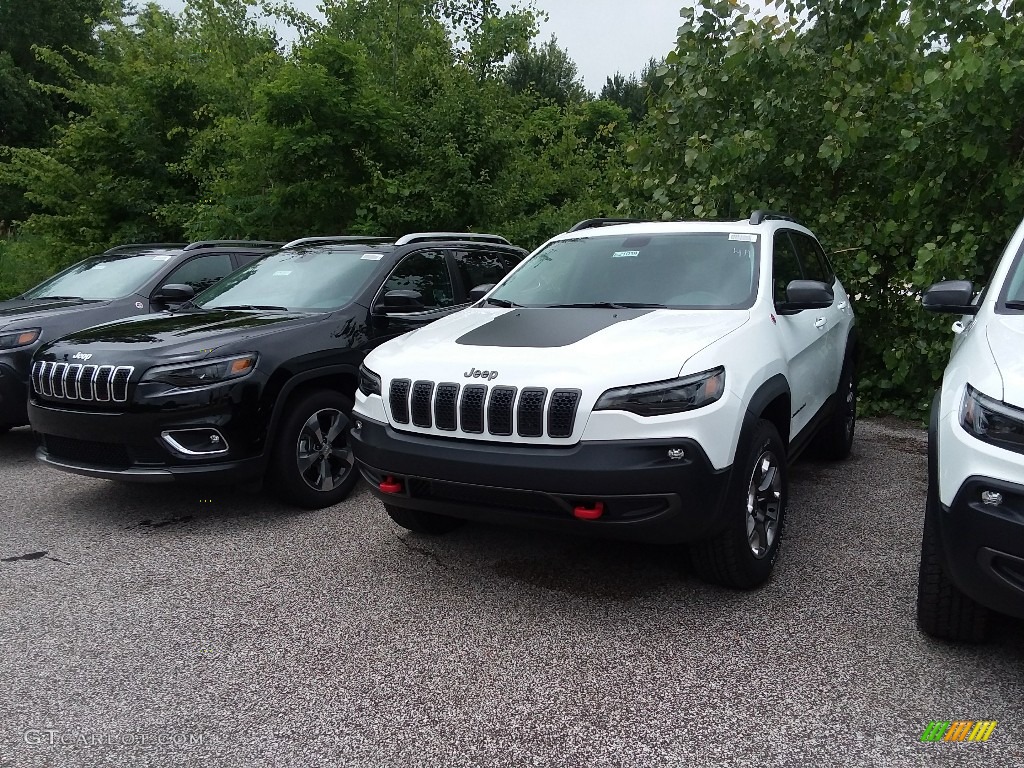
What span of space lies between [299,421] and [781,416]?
2706 mm

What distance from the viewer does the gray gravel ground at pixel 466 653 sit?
8.72ft

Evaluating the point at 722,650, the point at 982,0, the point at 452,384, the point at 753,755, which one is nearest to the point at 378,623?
the point at 452,384

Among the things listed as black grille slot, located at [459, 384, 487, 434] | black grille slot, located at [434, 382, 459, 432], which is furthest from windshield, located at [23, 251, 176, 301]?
black grille slot, located at [459, 384, 487, 434]

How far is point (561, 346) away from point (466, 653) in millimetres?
1323

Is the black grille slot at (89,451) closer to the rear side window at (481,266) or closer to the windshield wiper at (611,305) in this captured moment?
the windshield wiper at (611,305)

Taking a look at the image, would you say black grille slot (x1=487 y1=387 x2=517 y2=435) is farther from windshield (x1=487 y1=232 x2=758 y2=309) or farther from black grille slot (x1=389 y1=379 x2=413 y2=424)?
windshield (x1=487 y1=232 x2=758 y2=309)

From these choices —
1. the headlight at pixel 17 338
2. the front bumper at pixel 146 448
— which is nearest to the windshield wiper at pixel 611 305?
the front bumper at pixel 146 448

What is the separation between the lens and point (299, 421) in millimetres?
4918

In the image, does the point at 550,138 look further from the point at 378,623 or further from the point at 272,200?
the point at 378,623

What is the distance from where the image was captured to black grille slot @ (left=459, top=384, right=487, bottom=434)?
3.42 meters

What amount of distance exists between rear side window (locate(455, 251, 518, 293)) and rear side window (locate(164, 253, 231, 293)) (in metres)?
2.55

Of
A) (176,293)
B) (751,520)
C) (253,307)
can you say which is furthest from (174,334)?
(751,520)

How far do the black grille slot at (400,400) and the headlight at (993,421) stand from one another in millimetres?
2139

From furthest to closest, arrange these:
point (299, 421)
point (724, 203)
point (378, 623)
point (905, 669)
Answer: point (724, 203) < point (299, 421) < point (378, 623) < point (905, 669)
